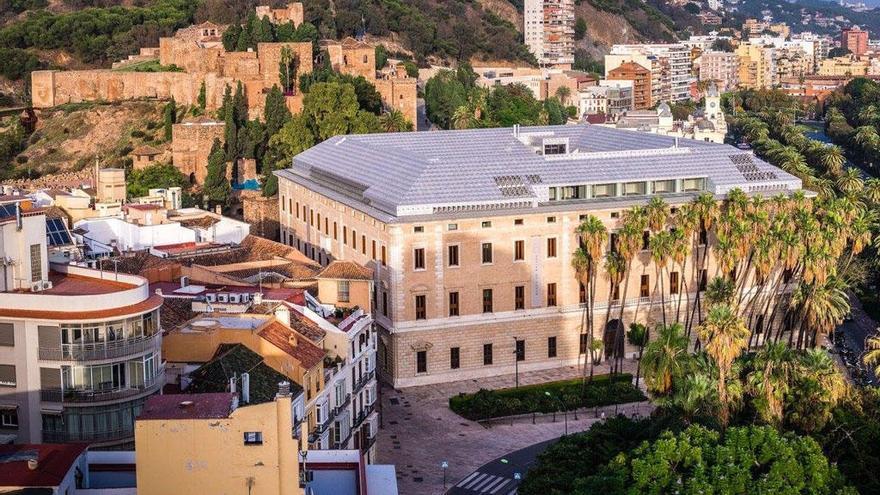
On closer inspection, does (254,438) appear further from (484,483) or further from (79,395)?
(484,483)

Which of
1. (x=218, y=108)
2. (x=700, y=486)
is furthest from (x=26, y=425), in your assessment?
(x=218, y=108)

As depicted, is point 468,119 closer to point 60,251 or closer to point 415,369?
point 415,369

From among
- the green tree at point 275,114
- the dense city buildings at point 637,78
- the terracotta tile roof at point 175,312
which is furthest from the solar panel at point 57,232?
the dense city buildings at point 637,78

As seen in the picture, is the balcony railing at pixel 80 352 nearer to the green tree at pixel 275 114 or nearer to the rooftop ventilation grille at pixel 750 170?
the rooftop ventilation grille at pixel 750 170

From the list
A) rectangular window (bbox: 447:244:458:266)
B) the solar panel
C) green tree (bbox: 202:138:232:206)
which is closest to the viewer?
the solar panel

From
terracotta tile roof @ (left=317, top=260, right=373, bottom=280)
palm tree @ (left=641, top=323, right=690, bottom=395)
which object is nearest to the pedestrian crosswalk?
palm tree @ (left=641, top=323, right=690, bottom=395)

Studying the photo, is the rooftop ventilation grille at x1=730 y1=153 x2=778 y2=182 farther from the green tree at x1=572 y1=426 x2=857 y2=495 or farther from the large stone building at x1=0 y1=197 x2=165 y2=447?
the large stone building at x1=0 y1=197 x2=165 y2=447
